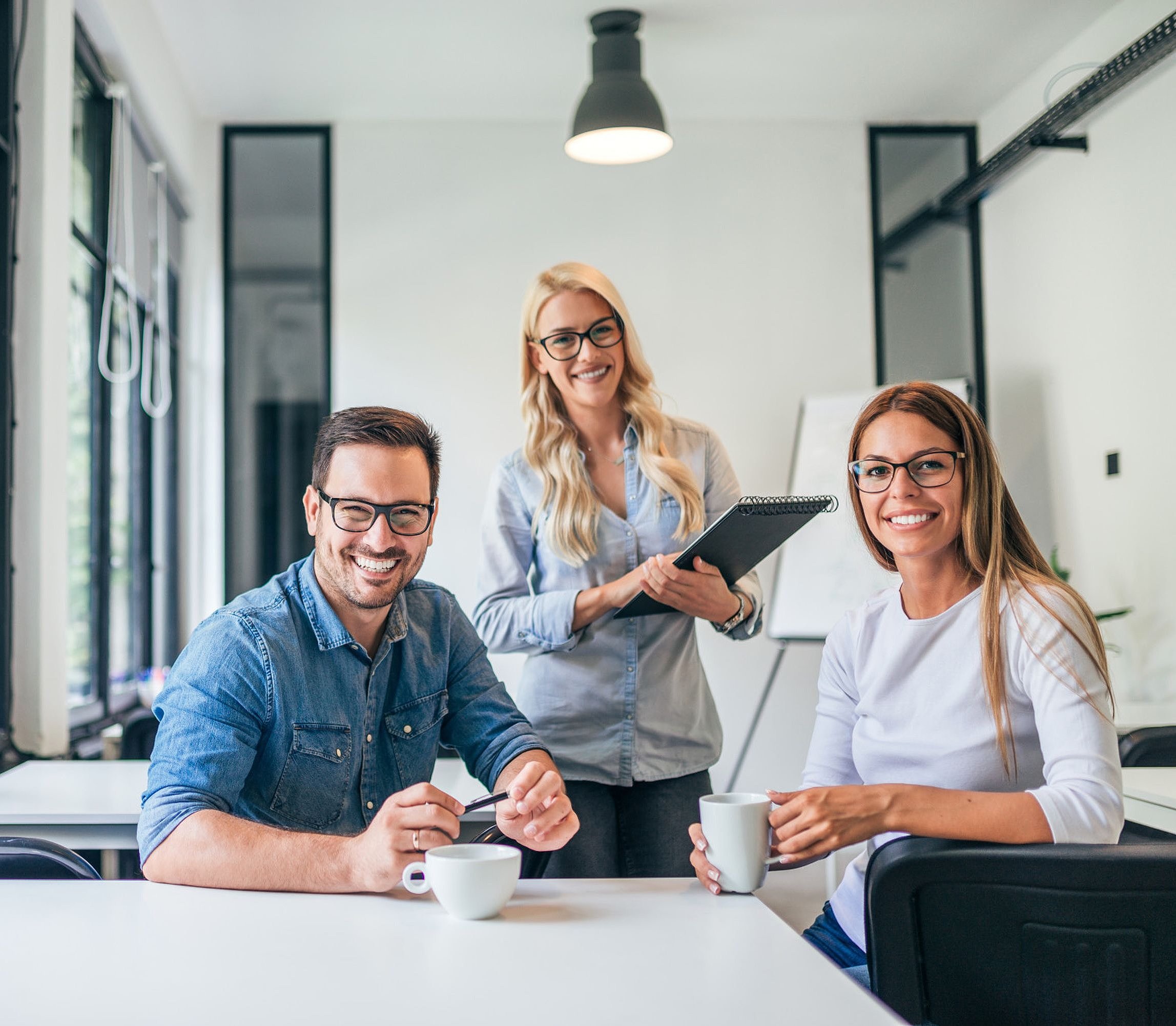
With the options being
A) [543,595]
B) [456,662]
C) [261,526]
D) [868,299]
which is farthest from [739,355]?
[456,662]

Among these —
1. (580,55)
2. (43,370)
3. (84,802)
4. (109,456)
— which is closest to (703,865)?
(84,802)

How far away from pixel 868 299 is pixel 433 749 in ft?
11.6

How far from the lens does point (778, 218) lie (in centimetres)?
462

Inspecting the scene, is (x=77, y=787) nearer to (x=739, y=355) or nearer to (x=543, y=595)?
(x=543, y=595)

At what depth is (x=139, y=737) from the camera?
8.85 feet

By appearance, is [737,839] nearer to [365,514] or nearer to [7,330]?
[365,514]

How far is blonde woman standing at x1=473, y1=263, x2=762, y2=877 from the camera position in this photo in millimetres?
1966

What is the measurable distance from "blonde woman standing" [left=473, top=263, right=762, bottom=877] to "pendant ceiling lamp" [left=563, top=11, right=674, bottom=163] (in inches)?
64.4

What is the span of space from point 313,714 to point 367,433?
39 cm

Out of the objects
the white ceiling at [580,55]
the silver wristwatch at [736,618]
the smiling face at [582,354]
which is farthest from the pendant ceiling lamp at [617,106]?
the silver wristwatch at [736,618]

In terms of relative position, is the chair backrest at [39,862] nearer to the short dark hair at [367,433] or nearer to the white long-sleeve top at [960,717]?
the short dark hair at [367,433]

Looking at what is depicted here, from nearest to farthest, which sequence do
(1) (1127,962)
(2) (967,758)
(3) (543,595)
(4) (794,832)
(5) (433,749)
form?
(1) (1127,962) → (4) (794,832) → (2) (967,758) → (5) (433,749) → (3) (543,595)

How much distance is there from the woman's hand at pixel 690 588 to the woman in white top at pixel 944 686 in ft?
0.99

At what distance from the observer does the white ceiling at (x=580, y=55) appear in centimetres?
Answer: 363
